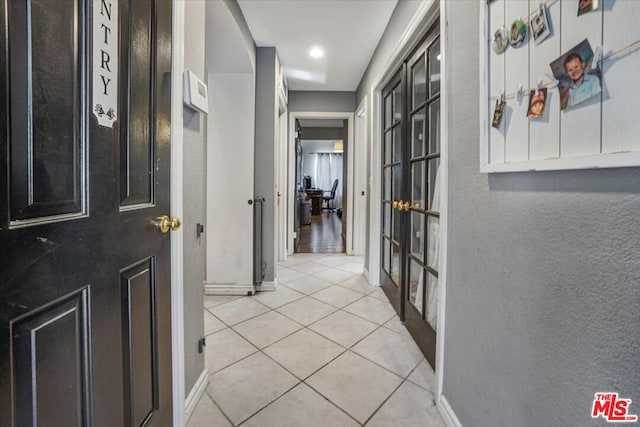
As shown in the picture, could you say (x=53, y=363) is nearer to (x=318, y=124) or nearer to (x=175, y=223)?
(x=175, y=223)

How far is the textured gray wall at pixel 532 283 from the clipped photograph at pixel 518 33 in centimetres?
22

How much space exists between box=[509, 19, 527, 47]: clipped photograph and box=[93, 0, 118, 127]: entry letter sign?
3.59 feet

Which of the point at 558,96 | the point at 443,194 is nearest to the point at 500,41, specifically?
the point at 558,96

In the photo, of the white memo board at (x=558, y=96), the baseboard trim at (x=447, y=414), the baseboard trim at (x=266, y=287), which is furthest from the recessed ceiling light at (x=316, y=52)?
the baseboard trim at (x=447, y=414)

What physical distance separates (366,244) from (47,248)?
2.93 meters

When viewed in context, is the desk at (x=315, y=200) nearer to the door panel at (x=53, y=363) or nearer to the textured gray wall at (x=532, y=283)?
the textured gray wall at (x=532, y=283)

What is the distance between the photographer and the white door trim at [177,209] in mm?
1095

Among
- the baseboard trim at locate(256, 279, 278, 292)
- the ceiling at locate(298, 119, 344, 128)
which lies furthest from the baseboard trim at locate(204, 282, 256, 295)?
the ceiling at locate(298, 119, 344, 128)

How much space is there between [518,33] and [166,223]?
4.11 ft

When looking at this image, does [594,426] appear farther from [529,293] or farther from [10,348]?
[10,348]

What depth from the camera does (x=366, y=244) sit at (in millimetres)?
3279

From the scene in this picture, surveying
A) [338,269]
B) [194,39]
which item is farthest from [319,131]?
[194,39]

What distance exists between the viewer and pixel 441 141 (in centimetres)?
136

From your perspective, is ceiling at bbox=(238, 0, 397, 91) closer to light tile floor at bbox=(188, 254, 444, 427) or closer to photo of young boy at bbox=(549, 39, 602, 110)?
photo of young boy at bbox=(549, 39, 602, 110)
